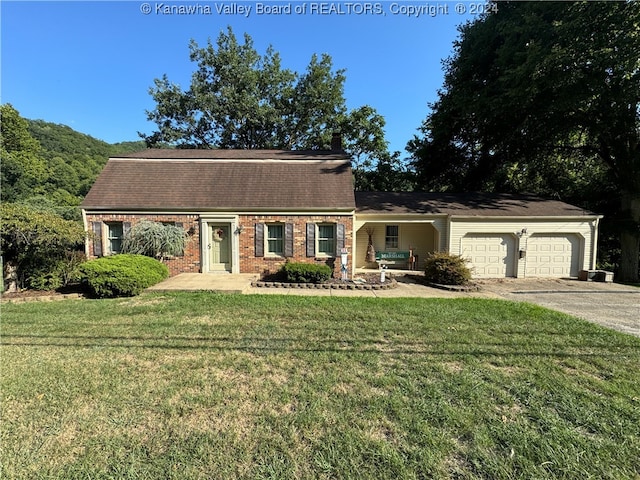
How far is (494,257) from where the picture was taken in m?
12.4

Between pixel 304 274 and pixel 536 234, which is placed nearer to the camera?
pixel 304 274

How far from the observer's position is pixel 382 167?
2323 centimetres

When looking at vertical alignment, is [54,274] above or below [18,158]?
below

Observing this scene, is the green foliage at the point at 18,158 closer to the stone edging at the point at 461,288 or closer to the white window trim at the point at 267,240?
the white window trim at the point at 267,240

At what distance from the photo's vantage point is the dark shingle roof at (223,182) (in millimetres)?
11664

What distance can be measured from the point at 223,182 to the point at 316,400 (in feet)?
36.4

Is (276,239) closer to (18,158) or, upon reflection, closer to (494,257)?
(494,257)

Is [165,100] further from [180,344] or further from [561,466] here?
[561,466]

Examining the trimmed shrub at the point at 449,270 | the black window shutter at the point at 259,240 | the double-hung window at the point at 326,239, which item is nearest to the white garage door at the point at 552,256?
the trimmed shrub at the point at 449,270

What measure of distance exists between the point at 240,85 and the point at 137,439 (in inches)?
1018

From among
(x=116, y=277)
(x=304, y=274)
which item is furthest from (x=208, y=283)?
(x=304, y=274)

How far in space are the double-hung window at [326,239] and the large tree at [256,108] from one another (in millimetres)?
13113

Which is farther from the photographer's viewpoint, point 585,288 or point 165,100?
point 165,100

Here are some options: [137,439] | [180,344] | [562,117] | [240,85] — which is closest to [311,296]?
[180,344]
